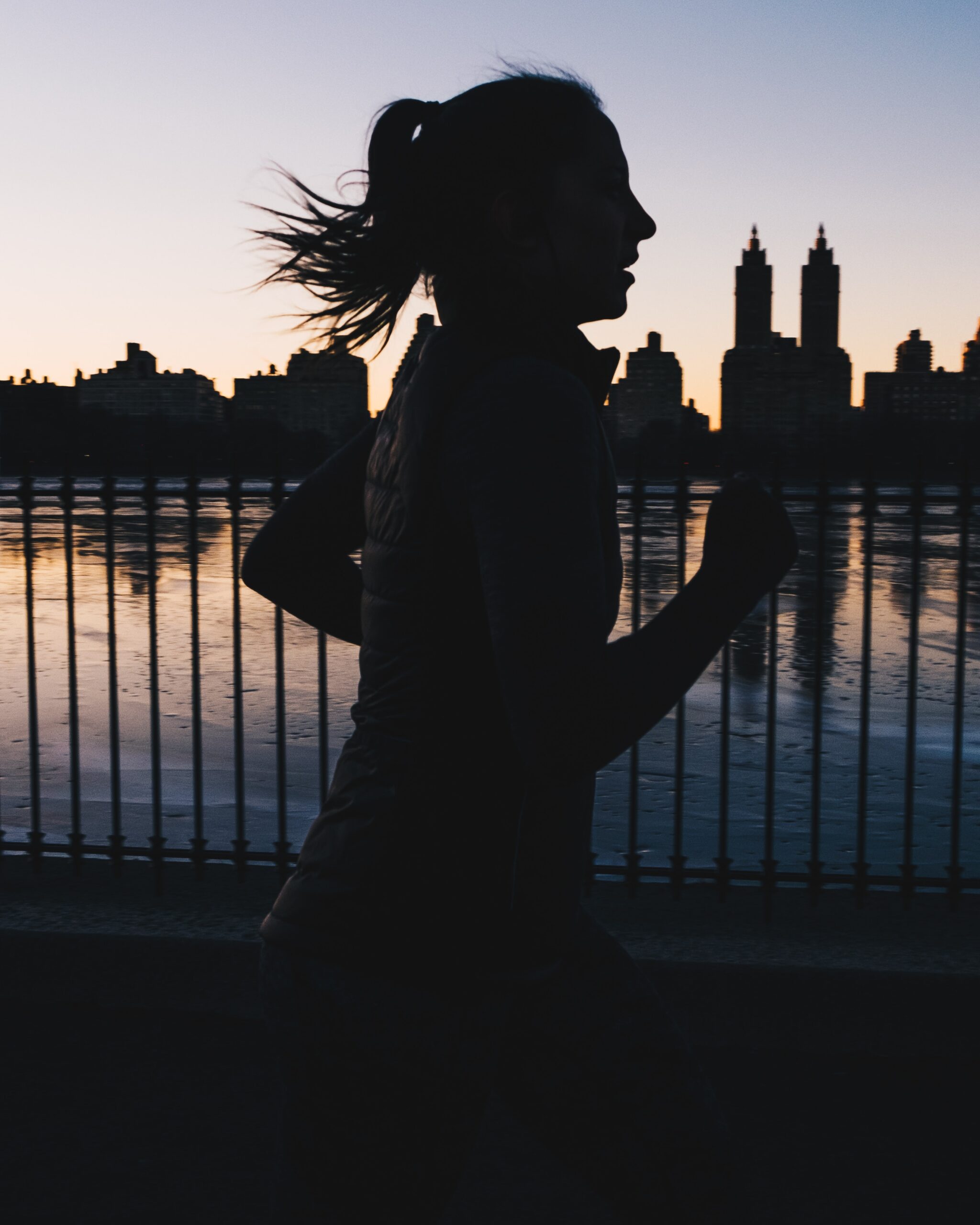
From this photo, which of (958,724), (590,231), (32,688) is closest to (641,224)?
(590,231)

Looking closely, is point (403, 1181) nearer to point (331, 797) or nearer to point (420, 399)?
point (331, 797)

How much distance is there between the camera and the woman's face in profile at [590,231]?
1.37 meters

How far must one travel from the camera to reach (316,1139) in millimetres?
1326

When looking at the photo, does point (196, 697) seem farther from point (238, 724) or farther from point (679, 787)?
point (679, 787)

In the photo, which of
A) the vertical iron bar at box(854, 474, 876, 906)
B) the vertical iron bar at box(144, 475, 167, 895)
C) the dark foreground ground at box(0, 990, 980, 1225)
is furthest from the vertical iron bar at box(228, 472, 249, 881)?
the vertical iron bar at box(854, 474, 876, 906)

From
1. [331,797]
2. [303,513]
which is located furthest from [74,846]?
[331,797]

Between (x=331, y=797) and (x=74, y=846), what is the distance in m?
3.24

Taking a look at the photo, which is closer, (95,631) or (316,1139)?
(316,1139)

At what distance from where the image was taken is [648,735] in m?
7.88

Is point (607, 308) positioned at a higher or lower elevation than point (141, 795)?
higher

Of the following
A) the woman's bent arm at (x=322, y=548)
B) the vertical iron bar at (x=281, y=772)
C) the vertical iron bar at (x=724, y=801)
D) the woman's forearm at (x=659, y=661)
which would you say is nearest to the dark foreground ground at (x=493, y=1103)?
the vertical iron bar at (x=724, y=801)

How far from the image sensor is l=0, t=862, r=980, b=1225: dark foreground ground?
280 centimetres

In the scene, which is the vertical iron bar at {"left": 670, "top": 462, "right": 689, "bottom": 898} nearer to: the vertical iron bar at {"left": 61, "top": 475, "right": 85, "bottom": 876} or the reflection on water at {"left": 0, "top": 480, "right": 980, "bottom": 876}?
the reflection on water at {"left": 0, "top": 480, "right": 980, "bottom": 876}

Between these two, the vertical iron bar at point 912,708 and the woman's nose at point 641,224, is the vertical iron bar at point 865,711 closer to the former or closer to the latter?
the vertical iron bar at point 912,708
